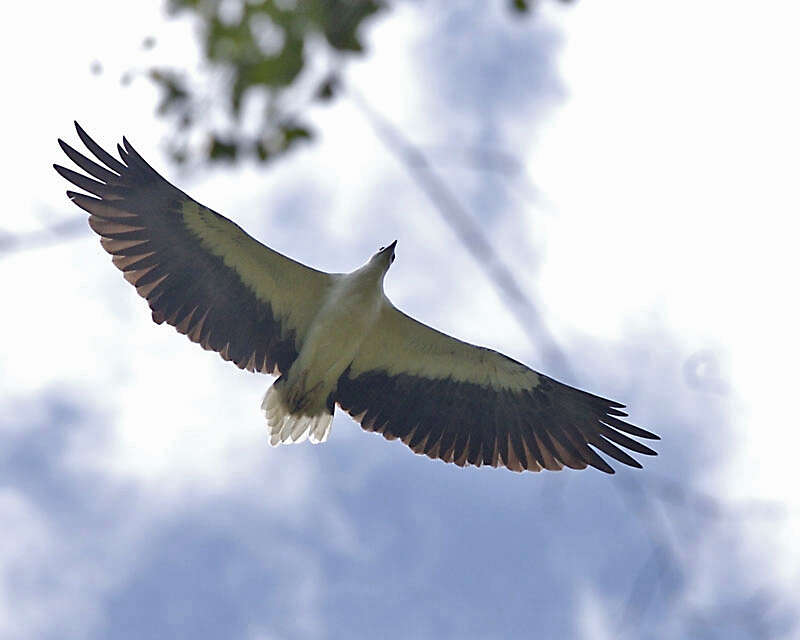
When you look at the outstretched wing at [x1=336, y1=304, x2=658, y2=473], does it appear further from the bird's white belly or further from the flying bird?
the bird's white belly

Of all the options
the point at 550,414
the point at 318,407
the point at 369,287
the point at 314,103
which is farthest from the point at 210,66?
the point at 550,414

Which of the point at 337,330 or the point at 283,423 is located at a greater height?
the point at 337,330

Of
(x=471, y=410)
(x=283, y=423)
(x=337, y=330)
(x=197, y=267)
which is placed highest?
(x=471, y=410)

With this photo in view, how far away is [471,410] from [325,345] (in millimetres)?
1314

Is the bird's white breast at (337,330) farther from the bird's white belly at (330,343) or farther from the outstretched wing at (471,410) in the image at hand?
the outstretched wing at (471,410)

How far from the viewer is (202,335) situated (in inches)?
290

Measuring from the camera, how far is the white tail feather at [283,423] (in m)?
7.52

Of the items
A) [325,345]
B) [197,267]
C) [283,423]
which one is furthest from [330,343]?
[197,267]

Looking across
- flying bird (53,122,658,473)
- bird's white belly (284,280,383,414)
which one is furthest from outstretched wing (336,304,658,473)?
bird's white belly (284,280,383,414)

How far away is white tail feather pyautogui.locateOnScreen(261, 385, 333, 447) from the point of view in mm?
7523

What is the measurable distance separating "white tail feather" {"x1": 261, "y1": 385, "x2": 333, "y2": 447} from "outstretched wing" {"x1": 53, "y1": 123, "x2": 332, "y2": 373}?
0.23 meters

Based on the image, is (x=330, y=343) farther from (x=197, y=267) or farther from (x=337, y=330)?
(x=197, y=267)

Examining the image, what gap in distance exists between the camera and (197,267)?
7387mm

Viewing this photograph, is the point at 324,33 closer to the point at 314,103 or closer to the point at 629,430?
the point at 314,103
